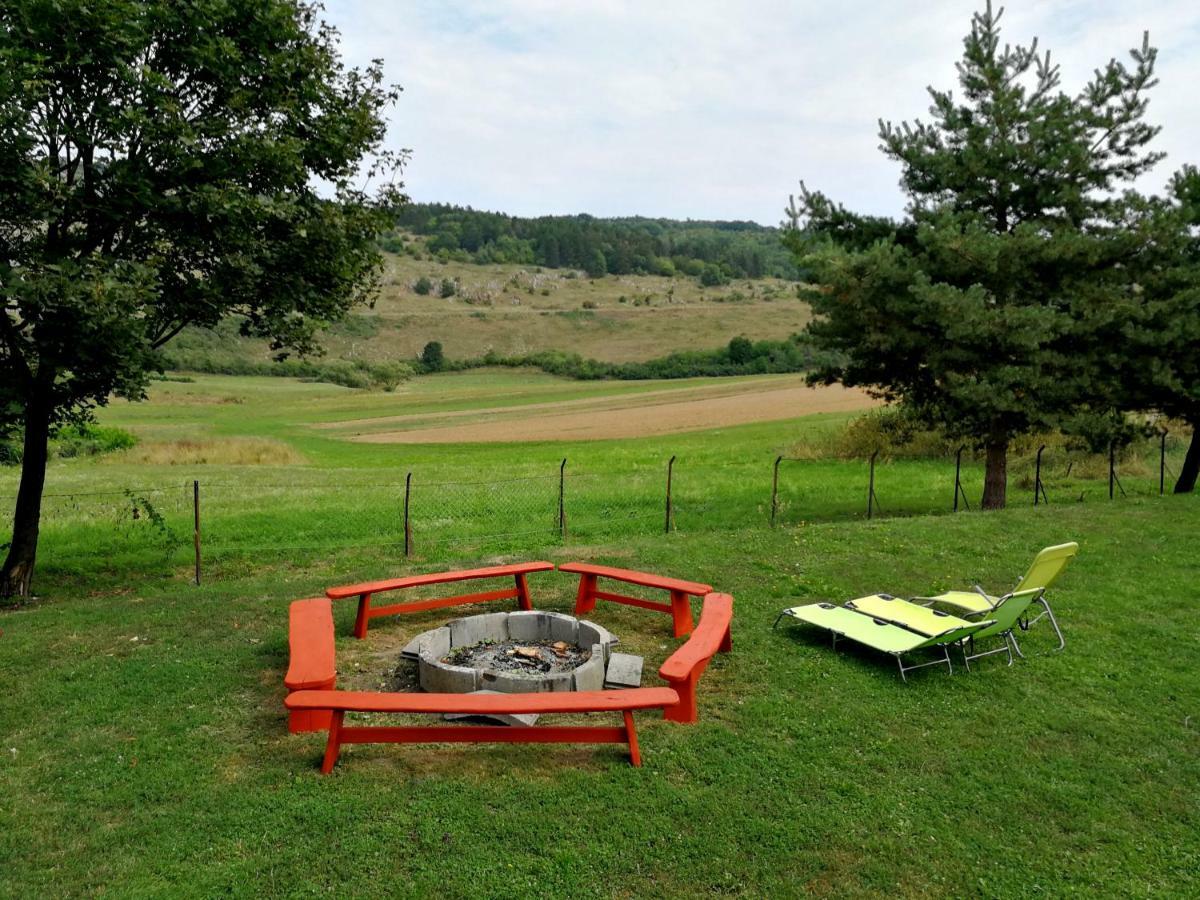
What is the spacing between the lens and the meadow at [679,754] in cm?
426

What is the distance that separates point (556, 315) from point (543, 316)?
2.28 metres

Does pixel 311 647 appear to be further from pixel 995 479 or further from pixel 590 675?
pixel 995 479

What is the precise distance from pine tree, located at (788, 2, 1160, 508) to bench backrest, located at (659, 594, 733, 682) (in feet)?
27.0

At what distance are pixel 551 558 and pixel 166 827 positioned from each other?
283 inches

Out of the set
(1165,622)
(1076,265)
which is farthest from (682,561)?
(1076,265)

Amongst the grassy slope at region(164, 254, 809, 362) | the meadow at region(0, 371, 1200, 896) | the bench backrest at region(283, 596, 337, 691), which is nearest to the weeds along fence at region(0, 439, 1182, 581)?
the meadow at region(0, 371, 1200, 896)

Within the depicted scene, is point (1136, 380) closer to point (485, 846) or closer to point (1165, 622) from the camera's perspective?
point (1165, 622)

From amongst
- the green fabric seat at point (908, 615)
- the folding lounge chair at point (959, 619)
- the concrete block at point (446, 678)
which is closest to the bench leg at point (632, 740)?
the concrete block at point (446, 678)

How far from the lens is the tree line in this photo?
14.0 metres

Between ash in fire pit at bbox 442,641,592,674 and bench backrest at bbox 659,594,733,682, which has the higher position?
bench backrest at bbox 659,594,733,682

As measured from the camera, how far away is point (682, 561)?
1065 centimetres

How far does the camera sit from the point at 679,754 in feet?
17.7

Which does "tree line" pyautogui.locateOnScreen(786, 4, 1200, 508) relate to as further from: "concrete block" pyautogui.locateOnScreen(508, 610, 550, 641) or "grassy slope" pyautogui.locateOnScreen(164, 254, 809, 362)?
"grassy slope" pyautogui.locateOnScreen(164, 254, 809, 362)

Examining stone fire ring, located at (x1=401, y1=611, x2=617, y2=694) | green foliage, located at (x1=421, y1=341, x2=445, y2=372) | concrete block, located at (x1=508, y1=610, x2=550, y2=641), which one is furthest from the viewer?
green foliage, located at (x1=421, y1=341, x2=445, y2=372)
